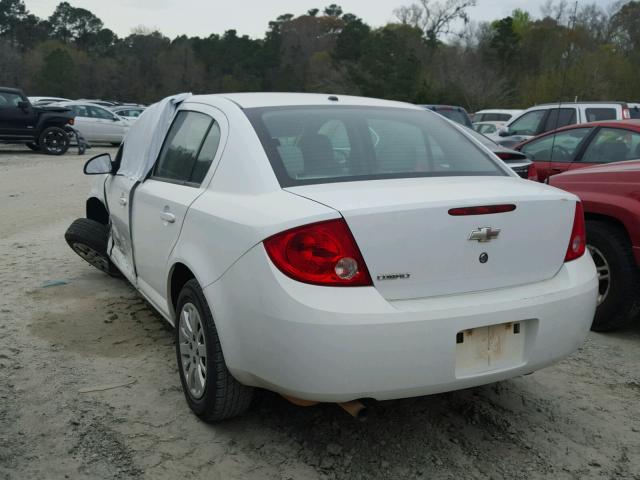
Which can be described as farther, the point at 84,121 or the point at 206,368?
the point at 84,121

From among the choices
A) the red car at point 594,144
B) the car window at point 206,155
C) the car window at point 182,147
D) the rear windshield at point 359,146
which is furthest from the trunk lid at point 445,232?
the red car at point 594,144

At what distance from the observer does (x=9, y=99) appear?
18.6 metres

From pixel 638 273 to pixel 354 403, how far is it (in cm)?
270

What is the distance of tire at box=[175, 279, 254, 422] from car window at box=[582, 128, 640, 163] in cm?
484

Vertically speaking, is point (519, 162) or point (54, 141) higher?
point (519, 162)

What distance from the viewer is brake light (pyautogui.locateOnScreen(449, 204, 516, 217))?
2.62m

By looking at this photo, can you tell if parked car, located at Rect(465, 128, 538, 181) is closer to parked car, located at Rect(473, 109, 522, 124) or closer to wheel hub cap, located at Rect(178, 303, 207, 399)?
wheel hub cap, located at Rect(178, 303, 207, 399)

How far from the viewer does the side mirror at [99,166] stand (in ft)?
15.4

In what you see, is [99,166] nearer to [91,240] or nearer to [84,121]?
[91,240]

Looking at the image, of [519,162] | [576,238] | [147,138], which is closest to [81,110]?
[519,162]

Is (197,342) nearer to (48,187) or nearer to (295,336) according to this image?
(295,336)

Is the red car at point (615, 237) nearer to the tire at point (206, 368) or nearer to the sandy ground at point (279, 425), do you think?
the sandy ground at point (279, 425)

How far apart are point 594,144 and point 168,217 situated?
16.1 ft

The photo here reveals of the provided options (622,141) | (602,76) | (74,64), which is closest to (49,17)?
(74,64)
